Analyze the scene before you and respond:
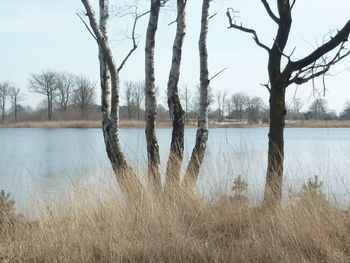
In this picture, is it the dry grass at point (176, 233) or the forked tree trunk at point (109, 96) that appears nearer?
the dry grass at point (176, 233)

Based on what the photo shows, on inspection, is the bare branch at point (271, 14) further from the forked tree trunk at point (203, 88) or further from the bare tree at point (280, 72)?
the forked tree trunk at point (203, 88)

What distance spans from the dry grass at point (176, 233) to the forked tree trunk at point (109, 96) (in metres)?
0.94

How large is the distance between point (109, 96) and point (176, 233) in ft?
10.4

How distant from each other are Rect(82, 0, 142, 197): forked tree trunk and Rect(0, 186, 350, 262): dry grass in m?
0.94

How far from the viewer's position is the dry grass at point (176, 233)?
407cm

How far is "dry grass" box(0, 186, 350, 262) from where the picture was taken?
4074 mm

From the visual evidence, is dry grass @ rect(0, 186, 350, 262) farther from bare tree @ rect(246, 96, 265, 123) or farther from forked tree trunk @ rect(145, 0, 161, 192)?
bare tree @ rect(246, 96, 265, 123)

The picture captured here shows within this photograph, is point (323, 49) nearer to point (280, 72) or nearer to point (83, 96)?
point (280, 72)

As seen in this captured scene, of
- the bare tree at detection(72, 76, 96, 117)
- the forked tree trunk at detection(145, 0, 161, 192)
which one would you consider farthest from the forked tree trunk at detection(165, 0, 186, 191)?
the bare tree at detection(72, 76, 96, 117)

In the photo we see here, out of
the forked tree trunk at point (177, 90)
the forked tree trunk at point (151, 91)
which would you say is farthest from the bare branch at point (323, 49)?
the forked tree trunk at point (151, 91)

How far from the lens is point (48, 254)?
429cm

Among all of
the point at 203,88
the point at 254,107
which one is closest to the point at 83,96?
the point at 254,107

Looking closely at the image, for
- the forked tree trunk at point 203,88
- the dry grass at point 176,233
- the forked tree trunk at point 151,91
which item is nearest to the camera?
the dry grass at point 176,233

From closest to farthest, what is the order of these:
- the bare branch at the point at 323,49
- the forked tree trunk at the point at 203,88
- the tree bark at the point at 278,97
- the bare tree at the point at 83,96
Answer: the bare branch at the point at 323,49 → the tree bark at the point at 278,97 → the forked tree trunk at the point at 203,88 → the bare tree at the point at 83,96
